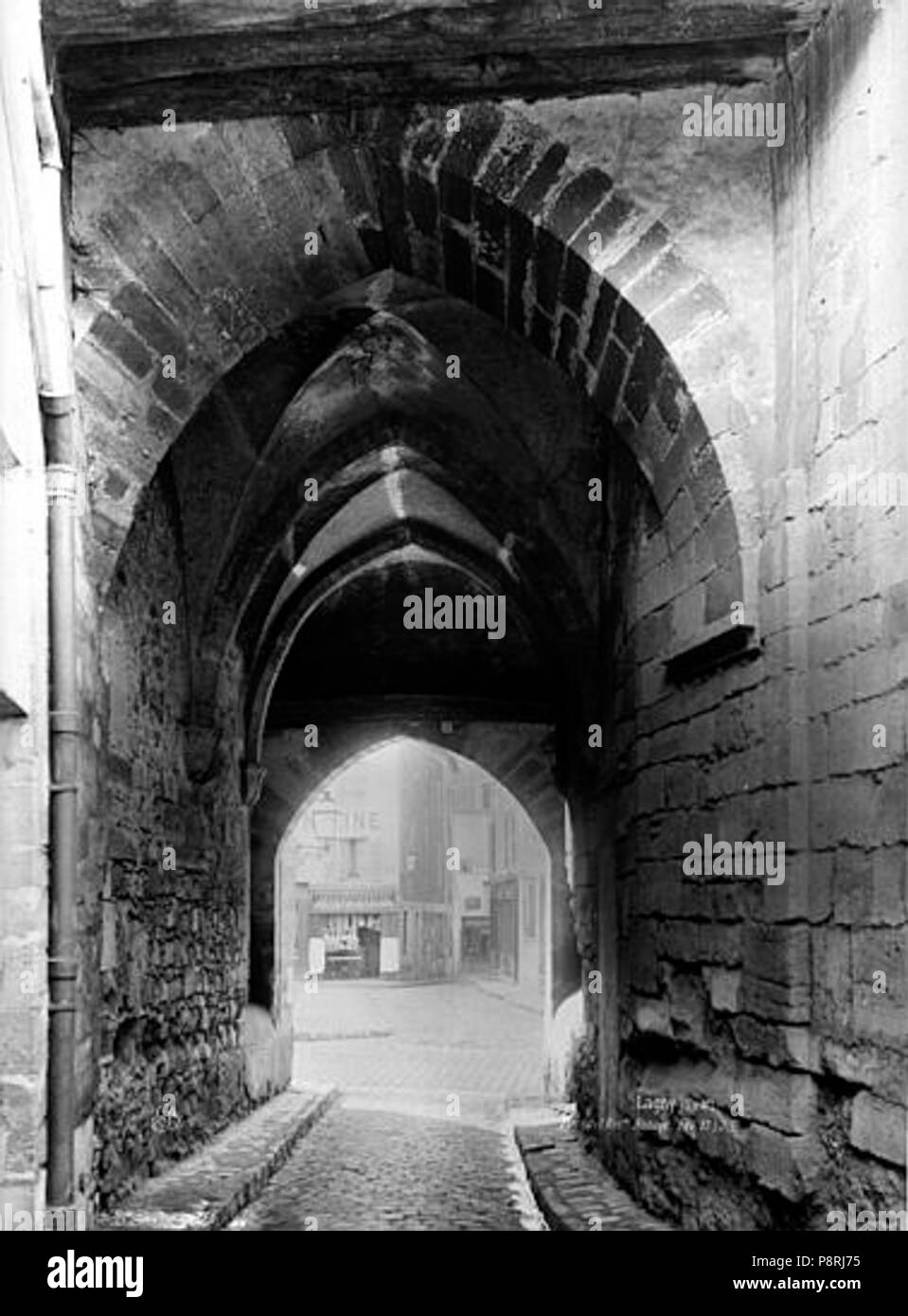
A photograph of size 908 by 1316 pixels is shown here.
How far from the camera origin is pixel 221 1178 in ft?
27.5

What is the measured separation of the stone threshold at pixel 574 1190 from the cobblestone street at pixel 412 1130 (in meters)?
0.23

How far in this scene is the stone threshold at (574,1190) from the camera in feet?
20.6

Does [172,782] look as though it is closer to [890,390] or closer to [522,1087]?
[890,390]

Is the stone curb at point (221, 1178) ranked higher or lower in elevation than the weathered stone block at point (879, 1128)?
lower

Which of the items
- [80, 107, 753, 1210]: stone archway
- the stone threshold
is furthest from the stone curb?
[80, 107, 753, 1210]: stone archway

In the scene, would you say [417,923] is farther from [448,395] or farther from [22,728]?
[22,728]

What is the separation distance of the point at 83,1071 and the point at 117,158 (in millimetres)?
3084

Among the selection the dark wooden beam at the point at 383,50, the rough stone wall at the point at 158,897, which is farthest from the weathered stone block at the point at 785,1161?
the dark wooden beam at the point at 383,50

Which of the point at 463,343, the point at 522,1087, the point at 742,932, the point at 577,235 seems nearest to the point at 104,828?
the point at 742,932

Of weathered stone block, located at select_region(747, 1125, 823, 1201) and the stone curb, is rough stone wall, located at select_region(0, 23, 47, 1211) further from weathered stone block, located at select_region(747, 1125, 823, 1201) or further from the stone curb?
weathered stone block, located at select_region(747, 1125, 823, 1201)

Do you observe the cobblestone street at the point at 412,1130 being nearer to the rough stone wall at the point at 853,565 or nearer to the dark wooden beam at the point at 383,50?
the rough stone wall at the point at 853,565

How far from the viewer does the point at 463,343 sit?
8508mm

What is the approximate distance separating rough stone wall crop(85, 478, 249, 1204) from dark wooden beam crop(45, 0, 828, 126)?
Result: 2221 mm

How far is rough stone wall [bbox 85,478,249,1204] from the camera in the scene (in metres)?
7.26
